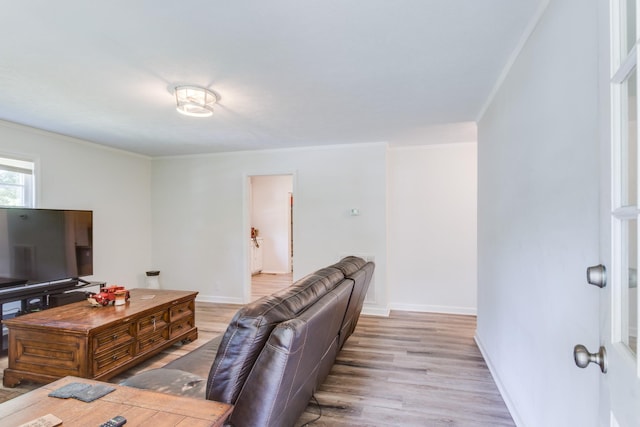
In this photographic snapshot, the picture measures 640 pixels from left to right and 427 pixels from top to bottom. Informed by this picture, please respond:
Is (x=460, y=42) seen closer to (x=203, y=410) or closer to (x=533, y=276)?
(x=533, y=276)

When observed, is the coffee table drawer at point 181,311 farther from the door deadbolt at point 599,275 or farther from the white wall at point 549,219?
the door deadbolt at point 599,275

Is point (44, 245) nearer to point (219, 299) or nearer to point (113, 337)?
point (113, 337)

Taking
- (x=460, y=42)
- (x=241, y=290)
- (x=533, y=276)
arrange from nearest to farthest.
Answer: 1. (x=533, y=276)
2. (x=460, y=42)
3. (x=241, y=290)

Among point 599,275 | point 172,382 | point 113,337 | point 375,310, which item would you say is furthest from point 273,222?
point 599,275

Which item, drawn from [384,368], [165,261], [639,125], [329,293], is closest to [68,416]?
[329,293]

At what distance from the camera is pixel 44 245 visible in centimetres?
370

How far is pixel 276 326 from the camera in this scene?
1.35 meters

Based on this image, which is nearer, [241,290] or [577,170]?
[577,170]

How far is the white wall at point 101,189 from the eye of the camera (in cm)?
395

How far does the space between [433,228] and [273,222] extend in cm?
496

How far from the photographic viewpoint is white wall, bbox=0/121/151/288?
3953 millimetres

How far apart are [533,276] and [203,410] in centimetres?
181

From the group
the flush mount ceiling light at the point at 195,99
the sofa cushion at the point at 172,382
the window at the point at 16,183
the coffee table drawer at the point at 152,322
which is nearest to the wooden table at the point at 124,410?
the sofa cushion at the point at 172,382

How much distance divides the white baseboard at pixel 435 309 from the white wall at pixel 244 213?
0.45 meters
